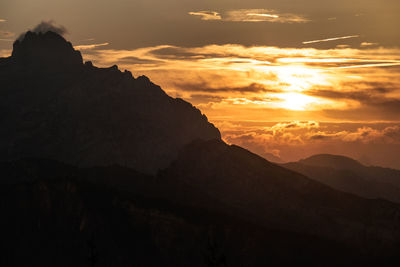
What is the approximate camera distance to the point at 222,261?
13725cm
